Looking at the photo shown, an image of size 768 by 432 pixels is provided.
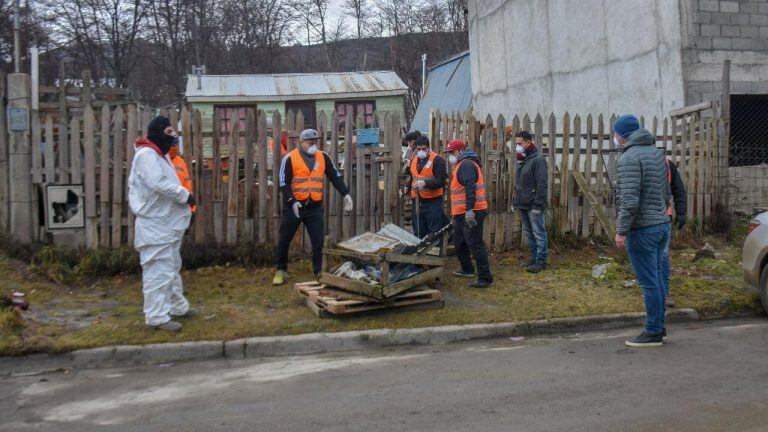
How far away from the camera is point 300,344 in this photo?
5.86 m

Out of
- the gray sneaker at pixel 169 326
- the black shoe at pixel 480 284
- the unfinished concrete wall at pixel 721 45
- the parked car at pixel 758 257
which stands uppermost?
the unfinished concrete wall at pixel 721 45

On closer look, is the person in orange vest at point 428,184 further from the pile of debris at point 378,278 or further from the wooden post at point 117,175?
the wooden post at point 117,175

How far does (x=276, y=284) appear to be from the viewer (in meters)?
7.55

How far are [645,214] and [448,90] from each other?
17855 mm

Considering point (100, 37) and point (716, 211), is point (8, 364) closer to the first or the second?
point (716, 211)

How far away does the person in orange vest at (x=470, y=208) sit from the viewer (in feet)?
24.3

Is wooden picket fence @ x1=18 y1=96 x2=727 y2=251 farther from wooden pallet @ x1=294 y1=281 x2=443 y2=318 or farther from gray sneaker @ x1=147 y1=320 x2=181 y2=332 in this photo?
gray sneaker @ x1=147 y1=320 x2=181 y2=332

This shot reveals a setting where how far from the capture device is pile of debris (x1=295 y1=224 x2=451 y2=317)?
6.31 m

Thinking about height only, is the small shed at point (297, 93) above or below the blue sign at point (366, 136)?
above

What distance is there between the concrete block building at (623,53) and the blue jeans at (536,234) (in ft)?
15.3

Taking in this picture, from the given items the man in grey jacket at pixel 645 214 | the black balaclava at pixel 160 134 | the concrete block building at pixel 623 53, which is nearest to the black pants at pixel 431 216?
the man in grey jacket at pixel 645 214

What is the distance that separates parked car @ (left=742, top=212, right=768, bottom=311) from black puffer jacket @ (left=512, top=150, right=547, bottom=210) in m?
2.37

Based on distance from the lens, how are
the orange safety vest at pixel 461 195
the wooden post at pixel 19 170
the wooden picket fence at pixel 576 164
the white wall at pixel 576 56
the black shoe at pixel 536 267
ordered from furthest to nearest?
the white wall at pixel 576 56 → the wooden picket fence at pixel 576 164 → the black shoe at pixel 536 267 → the wooden post at pixel 19 170 → the orange safety vest at pixel 461 195

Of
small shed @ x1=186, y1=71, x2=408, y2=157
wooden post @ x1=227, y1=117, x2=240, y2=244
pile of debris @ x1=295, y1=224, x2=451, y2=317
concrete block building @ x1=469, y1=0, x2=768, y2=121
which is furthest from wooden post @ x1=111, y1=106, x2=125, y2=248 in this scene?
small shed @ x1=186, y1=71, x2=408, y2=157
